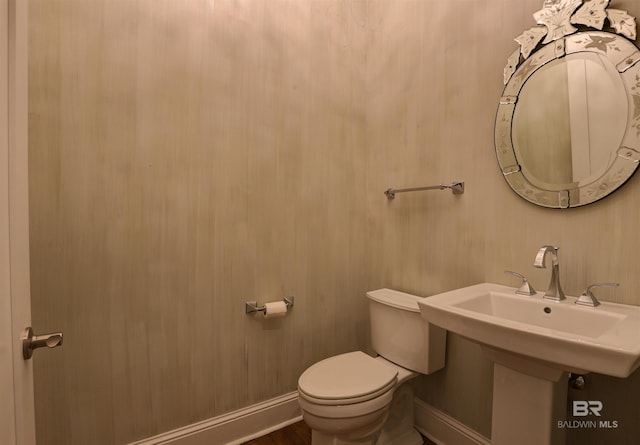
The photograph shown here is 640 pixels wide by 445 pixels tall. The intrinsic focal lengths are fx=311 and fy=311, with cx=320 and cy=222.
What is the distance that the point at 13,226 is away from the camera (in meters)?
0.61

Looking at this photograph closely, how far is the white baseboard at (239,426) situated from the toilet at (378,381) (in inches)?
14.5

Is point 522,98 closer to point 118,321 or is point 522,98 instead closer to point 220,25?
point 220,25

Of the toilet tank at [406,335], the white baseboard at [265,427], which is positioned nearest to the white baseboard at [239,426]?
the white baseboard at [265,427]

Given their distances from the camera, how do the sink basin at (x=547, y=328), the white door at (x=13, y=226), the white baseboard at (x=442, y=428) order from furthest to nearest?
the white baseboard at (x=442, y=428) → the sink basin at (x=547, y=328) → the white door at (x=13, y=226)

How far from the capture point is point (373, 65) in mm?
1947

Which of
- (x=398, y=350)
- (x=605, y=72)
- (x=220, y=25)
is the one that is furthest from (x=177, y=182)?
(x=605, y=72)

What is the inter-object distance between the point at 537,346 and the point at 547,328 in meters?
0.20

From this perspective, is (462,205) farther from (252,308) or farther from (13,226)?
(13,226)

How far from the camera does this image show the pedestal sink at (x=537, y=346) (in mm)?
722

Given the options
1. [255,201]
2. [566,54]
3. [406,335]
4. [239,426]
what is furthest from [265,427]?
[566,54]

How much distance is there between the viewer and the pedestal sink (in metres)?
0.72

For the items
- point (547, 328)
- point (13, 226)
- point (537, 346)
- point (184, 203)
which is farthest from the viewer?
point (184, 203)

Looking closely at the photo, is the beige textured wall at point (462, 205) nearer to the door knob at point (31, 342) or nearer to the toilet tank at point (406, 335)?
the toilet tank at point (406, 335)

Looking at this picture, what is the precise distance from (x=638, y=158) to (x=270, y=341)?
1.66 metres
